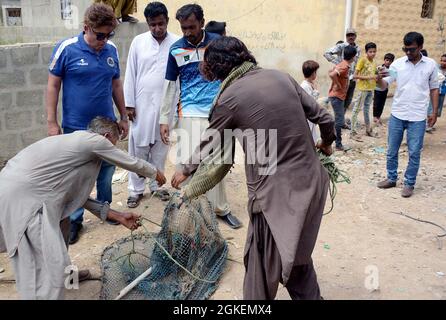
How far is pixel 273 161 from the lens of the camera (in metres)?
2.47

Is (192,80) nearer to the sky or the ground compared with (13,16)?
nearer to the ground

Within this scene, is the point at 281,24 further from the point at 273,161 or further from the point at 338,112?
the point at 273,161

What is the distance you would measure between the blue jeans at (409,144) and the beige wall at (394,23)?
648cm

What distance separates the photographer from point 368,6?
36.8ft

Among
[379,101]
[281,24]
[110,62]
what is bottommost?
[379,101]

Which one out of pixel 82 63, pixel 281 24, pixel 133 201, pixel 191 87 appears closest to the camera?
pixel 82 63

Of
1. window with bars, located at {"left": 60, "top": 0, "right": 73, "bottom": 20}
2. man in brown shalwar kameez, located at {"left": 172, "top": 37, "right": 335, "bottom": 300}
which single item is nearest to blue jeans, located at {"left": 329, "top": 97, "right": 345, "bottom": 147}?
man in brown shalwar kameez, located at {"left": 172, "top": 37, "right": 335, "bottom": 300}

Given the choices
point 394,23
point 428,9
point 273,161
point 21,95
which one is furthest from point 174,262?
point 428,9

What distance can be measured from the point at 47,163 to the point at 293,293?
1.72m

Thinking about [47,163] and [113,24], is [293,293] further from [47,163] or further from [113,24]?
[113,24]

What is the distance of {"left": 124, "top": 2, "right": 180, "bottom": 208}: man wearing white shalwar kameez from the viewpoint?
4547 mm

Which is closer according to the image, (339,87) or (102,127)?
(102,127)

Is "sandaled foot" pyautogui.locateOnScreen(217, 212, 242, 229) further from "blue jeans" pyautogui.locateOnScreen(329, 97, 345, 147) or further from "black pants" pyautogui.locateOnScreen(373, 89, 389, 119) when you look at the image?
"black pants" pyautogui.locateOnScreen(373, 89, 389, 119)

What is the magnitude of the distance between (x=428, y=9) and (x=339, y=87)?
793 centimetres
